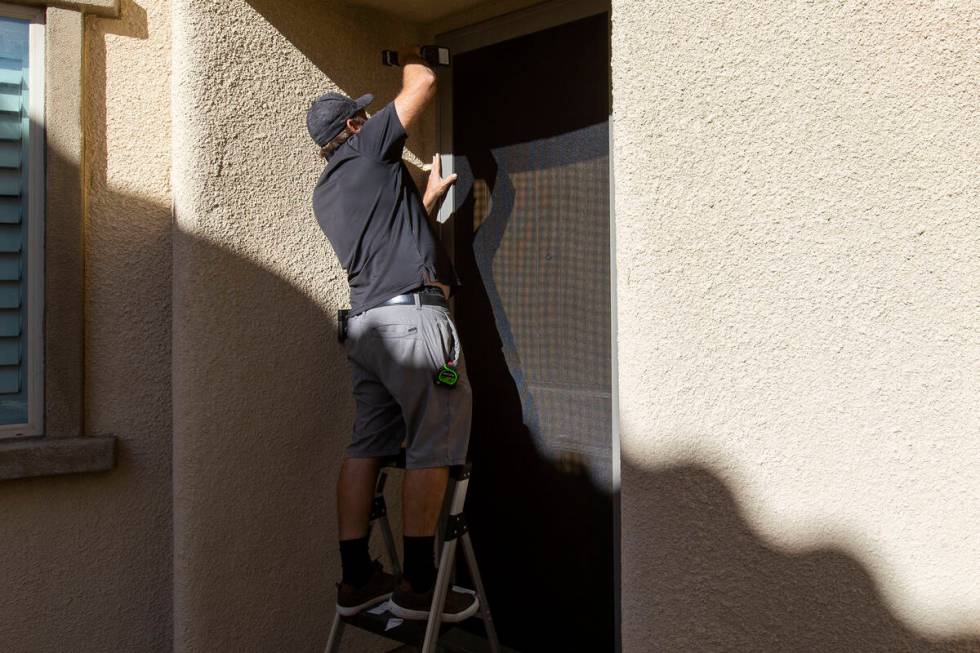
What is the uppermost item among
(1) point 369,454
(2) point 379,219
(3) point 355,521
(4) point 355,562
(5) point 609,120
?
(5) point 609,120

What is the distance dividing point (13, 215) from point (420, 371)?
160 centimetres

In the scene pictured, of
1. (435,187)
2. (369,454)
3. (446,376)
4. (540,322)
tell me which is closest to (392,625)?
(369,454)

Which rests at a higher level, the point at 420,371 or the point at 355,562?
the point at 420,371

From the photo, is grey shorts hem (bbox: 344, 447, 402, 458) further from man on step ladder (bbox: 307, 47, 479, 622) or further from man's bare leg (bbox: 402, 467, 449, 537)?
man's bare leg (bbox: 402, 467, 449, 537)

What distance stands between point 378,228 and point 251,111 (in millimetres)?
750

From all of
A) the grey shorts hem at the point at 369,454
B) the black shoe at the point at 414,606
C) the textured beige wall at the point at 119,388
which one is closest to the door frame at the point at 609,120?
the black shoe at the point at 414,606

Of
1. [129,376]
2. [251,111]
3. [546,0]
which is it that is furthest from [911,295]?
[129,376]

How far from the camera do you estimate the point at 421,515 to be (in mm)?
2783

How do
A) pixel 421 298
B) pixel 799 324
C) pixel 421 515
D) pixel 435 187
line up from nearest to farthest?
pixel 799 324, pixel 421 515, pixel 421 298, pixel 435 187

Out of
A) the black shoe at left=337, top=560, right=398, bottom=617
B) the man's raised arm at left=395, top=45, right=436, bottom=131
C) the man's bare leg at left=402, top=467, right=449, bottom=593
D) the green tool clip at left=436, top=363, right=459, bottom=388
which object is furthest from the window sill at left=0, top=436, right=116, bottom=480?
the man's raised arm at left=395, top=45, right=436, bottom=131

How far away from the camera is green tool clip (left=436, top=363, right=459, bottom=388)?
2783mm

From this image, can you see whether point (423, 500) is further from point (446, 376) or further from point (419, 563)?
point (446, 376)

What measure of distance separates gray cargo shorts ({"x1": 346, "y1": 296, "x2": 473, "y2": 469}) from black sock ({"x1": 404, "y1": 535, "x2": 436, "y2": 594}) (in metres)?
0.25

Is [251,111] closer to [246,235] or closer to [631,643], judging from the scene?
[246,235]
